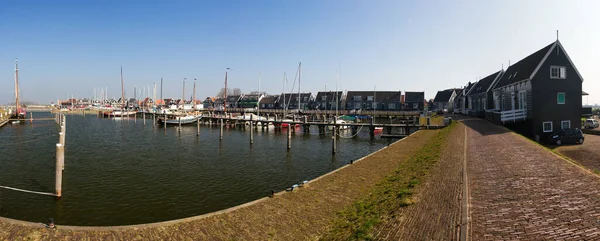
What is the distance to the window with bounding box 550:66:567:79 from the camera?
3112cm

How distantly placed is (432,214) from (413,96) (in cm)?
9092

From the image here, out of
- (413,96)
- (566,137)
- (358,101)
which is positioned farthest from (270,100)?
(566,137)

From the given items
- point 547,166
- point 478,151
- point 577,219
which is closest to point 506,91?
point 478,151

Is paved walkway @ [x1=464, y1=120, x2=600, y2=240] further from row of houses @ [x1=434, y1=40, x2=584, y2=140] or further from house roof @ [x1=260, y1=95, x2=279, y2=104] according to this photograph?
house roof @ [x1=260, y1=95, x2=279, y2=104]

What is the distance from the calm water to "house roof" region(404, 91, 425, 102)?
65.7m

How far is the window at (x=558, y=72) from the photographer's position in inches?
1225

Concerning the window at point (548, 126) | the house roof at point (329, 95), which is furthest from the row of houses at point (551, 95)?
the house roof at point (329, 95)

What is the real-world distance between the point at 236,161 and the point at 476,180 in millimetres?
18989

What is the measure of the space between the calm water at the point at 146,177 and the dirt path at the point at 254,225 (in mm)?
3226

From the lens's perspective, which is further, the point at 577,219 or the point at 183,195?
the point at 183,195

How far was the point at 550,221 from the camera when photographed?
7.46 metres

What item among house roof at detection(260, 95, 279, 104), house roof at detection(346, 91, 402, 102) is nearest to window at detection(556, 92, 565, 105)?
house roof at detection(346, 91, 402, 102)

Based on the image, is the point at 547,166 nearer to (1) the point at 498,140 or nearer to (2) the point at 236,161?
(1) the point at 498,140

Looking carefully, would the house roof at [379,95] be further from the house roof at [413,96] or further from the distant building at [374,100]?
the house roof at [413,96]
